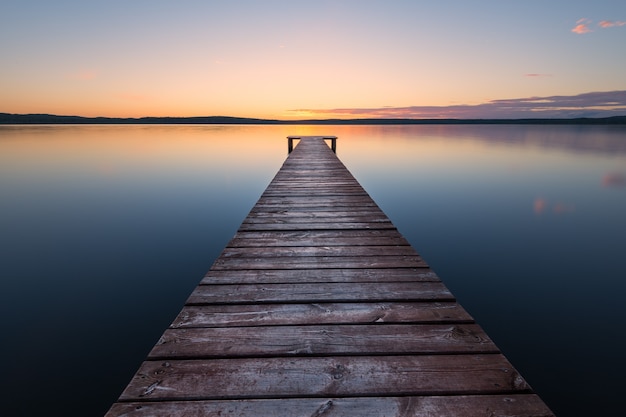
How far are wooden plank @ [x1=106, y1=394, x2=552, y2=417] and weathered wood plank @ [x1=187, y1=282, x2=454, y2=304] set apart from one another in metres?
0.91

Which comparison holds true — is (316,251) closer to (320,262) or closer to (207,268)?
(320,262)

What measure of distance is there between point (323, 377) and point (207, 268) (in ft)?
19.7

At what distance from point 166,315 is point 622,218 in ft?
44.0

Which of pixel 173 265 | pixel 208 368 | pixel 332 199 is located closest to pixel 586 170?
pixel 332 199

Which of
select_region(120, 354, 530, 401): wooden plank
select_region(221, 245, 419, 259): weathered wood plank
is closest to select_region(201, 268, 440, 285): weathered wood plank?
select_region(221, 245, 419, 259): weathered wood plank

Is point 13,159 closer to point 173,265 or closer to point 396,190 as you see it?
point 173,265

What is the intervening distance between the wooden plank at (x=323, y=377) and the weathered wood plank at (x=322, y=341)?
6 centimetres

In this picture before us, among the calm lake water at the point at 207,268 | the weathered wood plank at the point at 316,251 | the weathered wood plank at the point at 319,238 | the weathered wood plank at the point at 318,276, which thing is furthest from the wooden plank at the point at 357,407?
the calm lake water at the point at 207,268

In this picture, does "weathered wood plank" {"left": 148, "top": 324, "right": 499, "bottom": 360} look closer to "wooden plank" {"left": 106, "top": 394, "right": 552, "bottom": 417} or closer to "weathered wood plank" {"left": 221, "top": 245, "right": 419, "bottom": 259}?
"wooden plank" {"left": 106, "top": 394, "right": 552, "bottom": 417}

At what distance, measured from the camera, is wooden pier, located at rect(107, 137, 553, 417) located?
1555 mm

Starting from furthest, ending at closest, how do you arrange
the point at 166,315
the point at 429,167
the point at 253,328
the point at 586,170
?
→ the point at 429,167 → the point at 586,170 → the point at 166,315 → the point at 253,328

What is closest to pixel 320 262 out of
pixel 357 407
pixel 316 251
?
pixel 316 251

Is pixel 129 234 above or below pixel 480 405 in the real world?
below

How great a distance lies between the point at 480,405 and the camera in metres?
1.54
